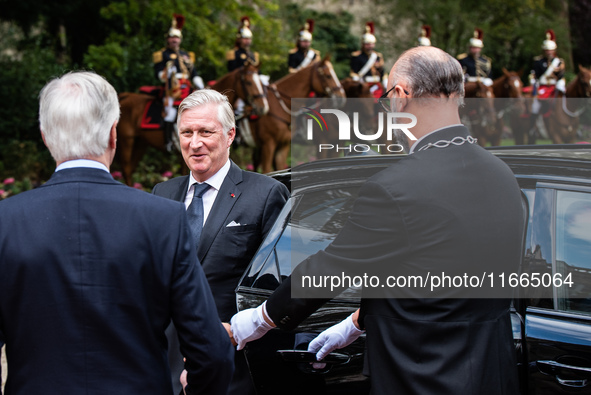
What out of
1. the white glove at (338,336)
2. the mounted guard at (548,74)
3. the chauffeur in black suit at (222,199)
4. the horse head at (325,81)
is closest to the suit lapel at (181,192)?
the chauffeur in black suit at (222,199)

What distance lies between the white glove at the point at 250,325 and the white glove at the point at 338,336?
0.90 ft

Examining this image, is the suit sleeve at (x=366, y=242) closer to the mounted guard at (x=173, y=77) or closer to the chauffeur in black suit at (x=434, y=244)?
the chauffeur in black suit at (x=434, y=244)

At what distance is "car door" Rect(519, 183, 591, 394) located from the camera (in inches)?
90.2

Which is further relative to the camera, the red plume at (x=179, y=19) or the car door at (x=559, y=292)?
the red plume at (x=179, y=19)

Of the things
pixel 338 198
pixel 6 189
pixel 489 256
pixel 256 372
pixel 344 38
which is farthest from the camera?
pixel 344 38

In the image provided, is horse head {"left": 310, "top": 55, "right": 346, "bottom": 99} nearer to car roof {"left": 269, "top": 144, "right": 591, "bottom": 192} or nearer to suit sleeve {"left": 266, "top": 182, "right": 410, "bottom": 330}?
car roof {"left": 269, "top": 144, "right": 591, "bottom": 192}

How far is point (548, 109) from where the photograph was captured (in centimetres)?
1568

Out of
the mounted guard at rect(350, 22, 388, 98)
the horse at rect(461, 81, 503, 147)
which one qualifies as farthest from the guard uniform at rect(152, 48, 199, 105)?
the horse at rect(461, 81, 503, 147)

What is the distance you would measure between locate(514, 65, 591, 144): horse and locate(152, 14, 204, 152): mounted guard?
27.8ft

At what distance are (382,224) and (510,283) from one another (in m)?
0.50

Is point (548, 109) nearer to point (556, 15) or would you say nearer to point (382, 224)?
point (556, 15)

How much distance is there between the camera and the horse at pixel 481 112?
1505 centimetres

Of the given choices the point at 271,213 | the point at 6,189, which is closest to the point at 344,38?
the point at 6,189

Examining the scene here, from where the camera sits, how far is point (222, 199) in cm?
296
